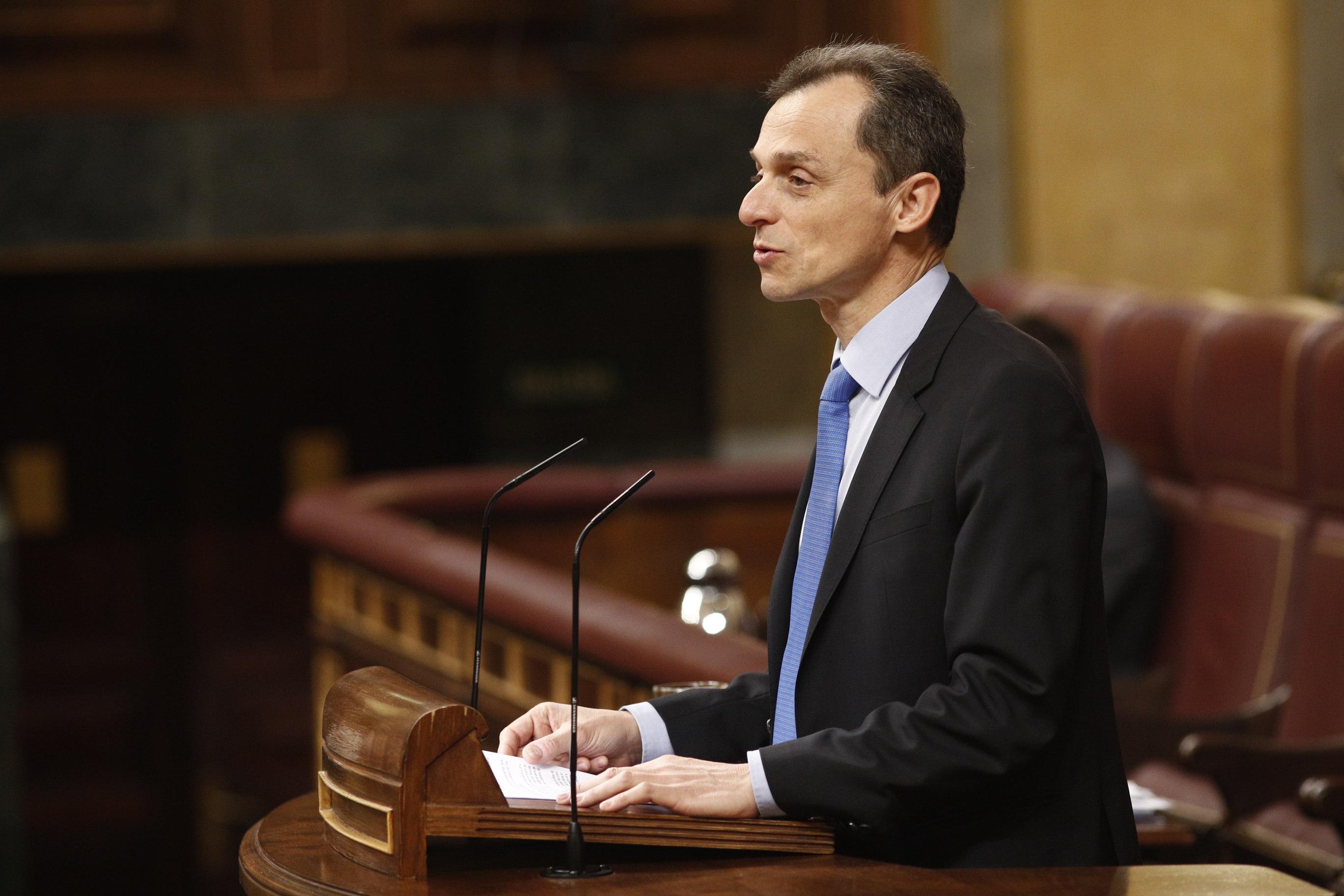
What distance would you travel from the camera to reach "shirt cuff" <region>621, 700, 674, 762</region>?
5.01ft

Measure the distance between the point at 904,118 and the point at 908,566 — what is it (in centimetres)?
38

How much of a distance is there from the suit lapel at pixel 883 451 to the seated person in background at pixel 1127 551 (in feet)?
6.24

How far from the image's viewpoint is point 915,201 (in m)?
1.45

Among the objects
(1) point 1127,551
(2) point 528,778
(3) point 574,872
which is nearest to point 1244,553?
(1) point 1127,551

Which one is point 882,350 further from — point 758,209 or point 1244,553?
point 1244,553

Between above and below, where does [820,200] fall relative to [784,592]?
above

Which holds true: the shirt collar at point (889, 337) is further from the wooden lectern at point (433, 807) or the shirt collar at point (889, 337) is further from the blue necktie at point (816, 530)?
the wooden lectern at point (433, 807)

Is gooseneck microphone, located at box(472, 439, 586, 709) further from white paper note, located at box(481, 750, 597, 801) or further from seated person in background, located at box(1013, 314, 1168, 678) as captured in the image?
seated person in background, located at box(1013, 314, 1168, 678)

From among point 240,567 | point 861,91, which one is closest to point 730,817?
point 861,91

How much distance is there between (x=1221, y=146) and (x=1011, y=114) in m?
0.65

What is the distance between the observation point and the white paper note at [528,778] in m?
1.37

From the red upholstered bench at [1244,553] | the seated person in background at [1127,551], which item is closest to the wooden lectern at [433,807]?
the red upholstered bench at [1244,553]

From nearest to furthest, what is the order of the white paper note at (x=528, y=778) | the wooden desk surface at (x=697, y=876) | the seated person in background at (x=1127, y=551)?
the wooden desk surface at (x=697, y=876)
the white paper note at (x=528, y=778)
the seated person in background at (x=1127, y=551)

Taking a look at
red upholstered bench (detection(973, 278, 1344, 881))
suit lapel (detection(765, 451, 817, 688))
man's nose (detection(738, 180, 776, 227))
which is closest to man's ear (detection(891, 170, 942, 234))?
man's nose (detection(738, 180, 776, 227))
